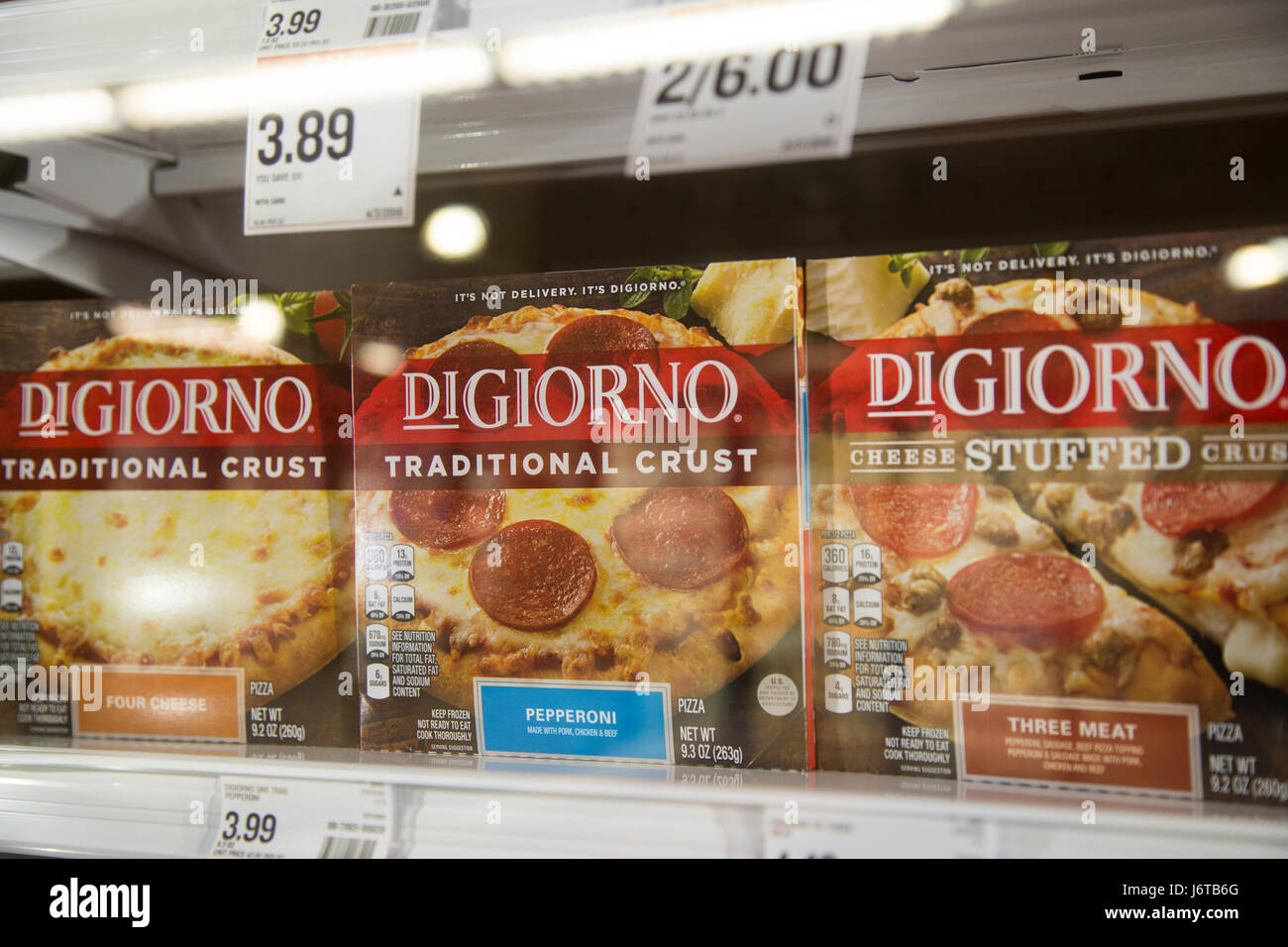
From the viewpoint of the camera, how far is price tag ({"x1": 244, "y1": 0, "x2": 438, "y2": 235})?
39.1 inches

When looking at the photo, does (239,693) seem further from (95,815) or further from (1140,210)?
(1140,210)

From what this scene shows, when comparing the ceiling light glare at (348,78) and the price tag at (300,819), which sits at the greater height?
the ceiling light glare at (348,78)

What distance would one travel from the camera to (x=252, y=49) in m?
1.05

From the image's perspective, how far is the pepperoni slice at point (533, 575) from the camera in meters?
1.01

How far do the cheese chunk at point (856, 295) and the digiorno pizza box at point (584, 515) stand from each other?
0.03 m

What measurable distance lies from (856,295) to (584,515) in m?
0.41

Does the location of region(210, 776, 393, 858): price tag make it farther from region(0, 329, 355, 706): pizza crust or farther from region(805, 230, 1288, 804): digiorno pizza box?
region(805, 230, 1288, 804): digiorno pizza box

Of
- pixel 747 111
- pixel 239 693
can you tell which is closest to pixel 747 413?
pixel 747 111

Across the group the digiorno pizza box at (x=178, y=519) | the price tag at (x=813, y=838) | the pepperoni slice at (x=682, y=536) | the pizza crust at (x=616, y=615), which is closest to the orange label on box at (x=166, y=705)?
the digiorno pizza box at (x=178, y=519)

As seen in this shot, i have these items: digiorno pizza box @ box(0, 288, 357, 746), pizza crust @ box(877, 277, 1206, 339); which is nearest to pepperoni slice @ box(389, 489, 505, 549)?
digiorno pizza box @ box(0, 288, 357, 746)

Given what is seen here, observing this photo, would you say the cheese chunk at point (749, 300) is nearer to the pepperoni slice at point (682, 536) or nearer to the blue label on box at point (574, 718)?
the pepperoni slice at point (682, 536)

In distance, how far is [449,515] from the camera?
1.04m

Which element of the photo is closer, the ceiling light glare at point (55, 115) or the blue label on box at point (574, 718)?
the blue label on box at point (574, 718)

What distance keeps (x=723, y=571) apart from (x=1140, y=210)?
0.71 metres
